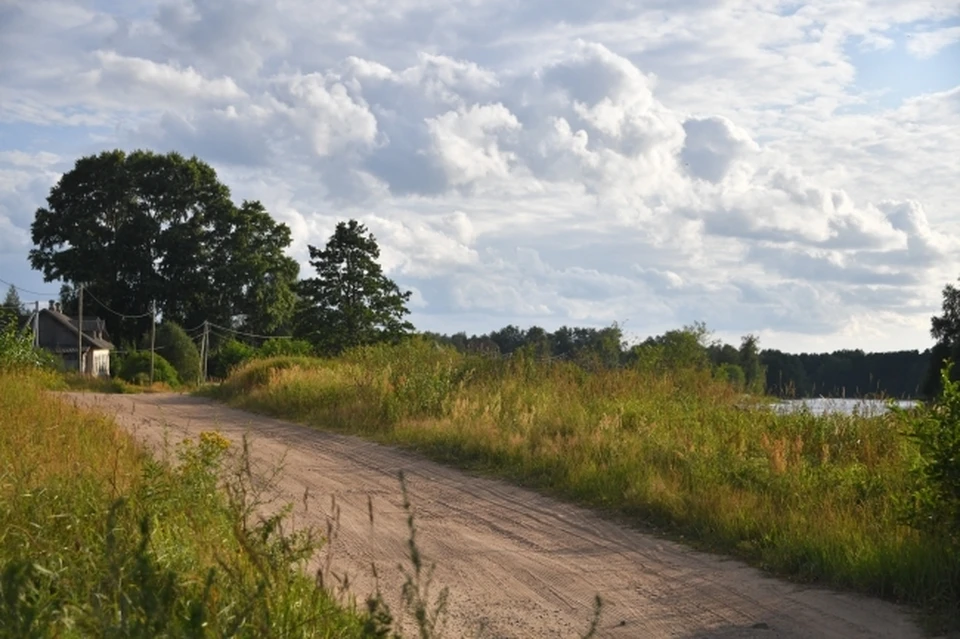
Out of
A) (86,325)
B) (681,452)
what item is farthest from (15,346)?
(86,325)

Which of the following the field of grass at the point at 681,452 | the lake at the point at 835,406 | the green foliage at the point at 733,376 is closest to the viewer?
the field of grass at the point at 681,452

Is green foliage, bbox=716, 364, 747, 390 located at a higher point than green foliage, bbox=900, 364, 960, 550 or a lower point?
higher

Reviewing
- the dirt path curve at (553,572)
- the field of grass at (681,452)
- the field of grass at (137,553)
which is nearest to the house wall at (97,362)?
the field of grass at (681,452)

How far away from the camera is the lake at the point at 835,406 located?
13039 mm

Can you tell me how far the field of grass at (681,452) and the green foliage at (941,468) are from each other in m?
0.17

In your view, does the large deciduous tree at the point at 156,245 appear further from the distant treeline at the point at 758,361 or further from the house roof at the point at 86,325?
the distant treeline at the point at 758,361

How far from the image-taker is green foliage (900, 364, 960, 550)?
7887 mm

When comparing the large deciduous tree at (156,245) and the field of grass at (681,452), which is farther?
the large deciduous tree at (156,245)

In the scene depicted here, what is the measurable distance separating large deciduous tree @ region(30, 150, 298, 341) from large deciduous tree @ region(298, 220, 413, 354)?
15.6 meters

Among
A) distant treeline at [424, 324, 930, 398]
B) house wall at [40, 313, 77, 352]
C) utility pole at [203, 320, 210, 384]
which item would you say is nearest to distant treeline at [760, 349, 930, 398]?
distant treeline at [424, 324, 930, 398]

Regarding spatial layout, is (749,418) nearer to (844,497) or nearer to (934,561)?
(844,497)

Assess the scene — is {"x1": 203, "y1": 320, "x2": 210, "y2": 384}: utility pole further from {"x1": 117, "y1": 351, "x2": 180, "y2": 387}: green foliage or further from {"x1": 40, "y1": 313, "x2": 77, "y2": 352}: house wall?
{"x1": 40, "y1": 313, "x2": 77, "y2": 352}: house wall

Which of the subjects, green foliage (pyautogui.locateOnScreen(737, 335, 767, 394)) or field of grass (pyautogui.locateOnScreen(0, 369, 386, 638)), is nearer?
field of grass (pyautogui.locateOnScreen(0, 369, 386, 638))

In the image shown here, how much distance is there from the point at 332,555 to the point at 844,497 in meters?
4.83
